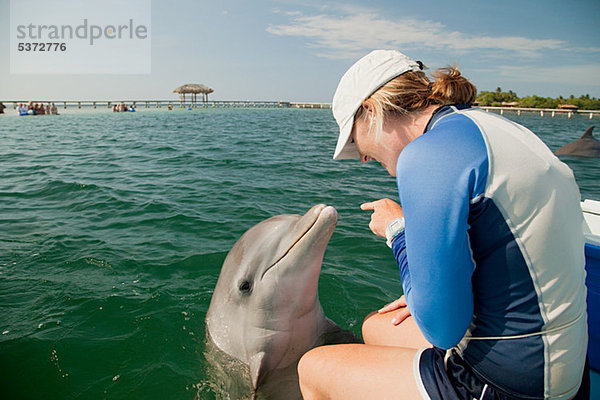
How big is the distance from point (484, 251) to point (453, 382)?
2.13ft

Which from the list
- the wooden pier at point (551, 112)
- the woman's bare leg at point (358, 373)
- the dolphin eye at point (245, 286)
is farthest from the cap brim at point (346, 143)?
the wooden pier at point (551, 112)

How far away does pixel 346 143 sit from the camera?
2.21m

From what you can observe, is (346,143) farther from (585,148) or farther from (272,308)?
(585,148)

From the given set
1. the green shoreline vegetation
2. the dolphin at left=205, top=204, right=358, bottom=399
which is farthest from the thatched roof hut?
the dolphin at left=205, top=204, right=358, bottom=399

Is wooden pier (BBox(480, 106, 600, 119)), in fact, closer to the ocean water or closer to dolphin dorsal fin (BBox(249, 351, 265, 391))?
the ocean water

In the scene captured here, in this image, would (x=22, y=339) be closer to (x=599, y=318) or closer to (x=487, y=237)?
(x=487, y=237)

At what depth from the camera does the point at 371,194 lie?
9227mm

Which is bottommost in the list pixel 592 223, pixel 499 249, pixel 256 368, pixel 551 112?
pixel 256 368

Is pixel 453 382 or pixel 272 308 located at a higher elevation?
pixel 453 382

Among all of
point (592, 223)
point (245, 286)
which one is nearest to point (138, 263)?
point (245, 286)

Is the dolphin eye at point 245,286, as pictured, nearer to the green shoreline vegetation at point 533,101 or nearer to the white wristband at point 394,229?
the white wristband at point 394,229

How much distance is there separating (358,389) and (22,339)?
364 cm

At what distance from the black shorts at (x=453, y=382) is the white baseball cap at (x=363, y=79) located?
118 centimetres

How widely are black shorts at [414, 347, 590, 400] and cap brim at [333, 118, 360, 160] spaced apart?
45.0 inches
